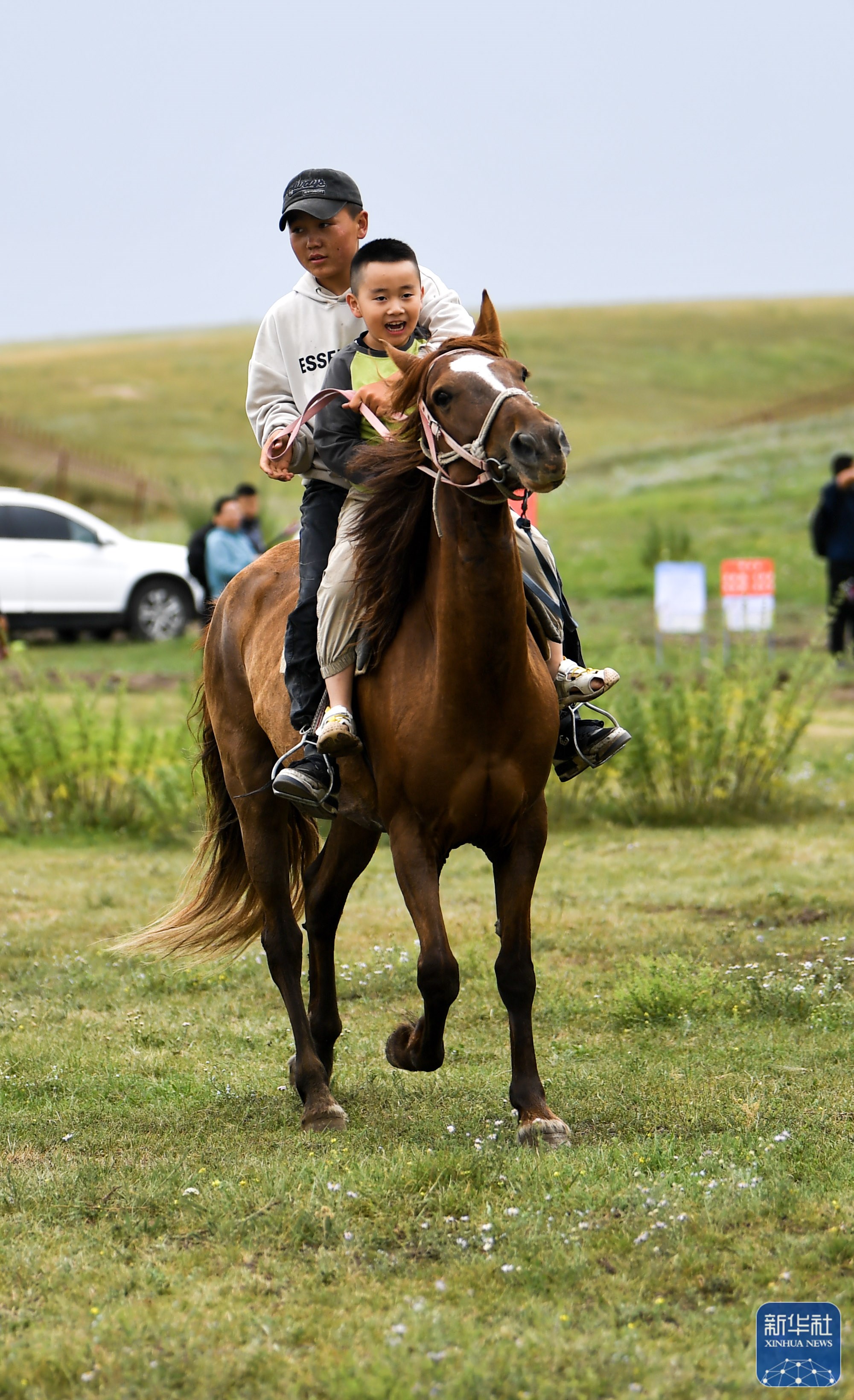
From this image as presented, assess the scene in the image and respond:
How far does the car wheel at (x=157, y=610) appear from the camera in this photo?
2108 centimetres

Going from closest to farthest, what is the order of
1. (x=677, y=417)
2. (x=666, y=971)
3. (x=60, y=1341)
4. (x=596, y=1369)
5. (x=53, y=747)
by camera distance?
(x=596, y=1369) < (x=60, y=1341) < (x=666, y=971) < (x=53, y=747) < (x=677, y=417)

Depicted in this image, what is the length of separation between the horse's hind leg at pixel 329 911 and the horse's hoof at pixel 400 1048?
51 cm

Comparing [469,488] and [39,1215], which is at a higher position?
[469,488]

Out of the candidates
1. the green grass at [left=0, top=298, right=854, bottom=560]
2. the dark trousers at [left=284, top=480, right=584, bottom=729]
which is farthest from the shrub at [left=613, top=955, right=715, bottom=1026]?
the green grass at [left=0, top=298, right=854, bottom=560]

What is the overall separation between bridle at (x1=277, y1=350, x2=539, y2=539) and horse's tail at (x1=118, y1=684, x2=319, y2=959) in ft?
6.91

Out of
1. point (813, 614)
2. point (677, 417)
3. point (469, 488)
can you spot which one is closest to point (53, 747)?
point (469, 488)

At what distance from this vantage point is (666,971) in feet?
22.2

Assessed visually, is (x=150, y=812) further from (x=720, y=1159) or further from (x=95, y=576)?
(x=95, y=576)

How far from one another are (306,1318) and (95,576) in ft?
58.5

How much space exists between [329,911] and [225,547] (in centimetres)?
840

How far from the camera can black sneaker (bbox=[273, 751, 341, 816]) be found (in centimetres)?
534

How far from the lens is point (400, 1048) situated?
17.8ft

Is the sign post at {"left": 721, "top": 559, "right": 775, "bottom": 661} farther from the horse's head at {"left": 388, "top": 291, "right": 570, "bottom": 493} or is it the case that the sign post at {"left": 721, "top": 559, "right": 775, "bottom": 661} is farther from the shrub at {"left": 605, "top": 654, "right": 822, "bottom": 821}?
the horse's head at {"left": 388, "top": 291, "right": 570, "bottom": 493}

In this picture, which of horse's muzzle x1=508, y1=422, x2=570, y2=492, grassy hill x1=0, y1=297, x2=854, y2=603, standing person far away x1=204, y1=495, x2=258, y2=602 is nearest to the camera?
horse's muzzle x1=508, y1=422, x2=570, y2=492
